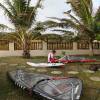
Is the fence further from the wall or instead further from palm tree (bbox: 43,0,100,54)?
palm tree (bbox: 43,0,100,54)

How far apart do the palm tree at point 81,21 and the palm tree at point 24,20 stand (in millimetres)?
1283

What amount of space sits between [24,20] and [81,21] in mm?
4668

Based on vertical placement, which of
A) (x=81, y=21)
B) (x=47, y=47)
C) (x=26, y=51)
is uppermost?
(x=81, y=21)

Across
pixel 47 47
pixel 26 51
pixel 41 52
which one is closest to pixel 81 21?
pixel 47 47

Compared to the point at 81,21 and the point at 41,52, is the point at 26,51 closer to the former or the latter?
the point at 41,52

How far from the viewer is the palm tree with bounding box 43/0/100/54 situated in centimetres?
2066

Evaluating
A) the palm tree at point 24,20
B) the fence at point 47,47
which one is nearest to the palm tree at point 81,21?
the palm tree at point 24,20

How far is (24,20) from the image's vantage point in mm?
20859

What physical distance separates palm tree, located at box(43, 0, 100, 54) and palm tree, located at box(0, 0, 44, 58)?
128 cm

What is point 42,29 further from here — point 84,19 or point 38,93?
point 38,93

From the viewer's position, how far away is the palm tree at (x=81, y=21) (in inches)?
813

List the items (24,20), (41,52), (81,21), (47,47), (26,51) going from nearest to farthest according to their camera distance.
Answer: (24,20) → (81,21) → (26,51) → (41,52) → (47,47)

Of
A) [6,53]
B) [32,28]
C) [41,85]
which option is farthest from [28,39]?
[41,85]

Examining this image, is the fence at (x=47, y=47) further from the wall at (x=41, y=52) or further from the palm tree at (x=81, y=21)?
the palm tree at (x=81, y=21)
